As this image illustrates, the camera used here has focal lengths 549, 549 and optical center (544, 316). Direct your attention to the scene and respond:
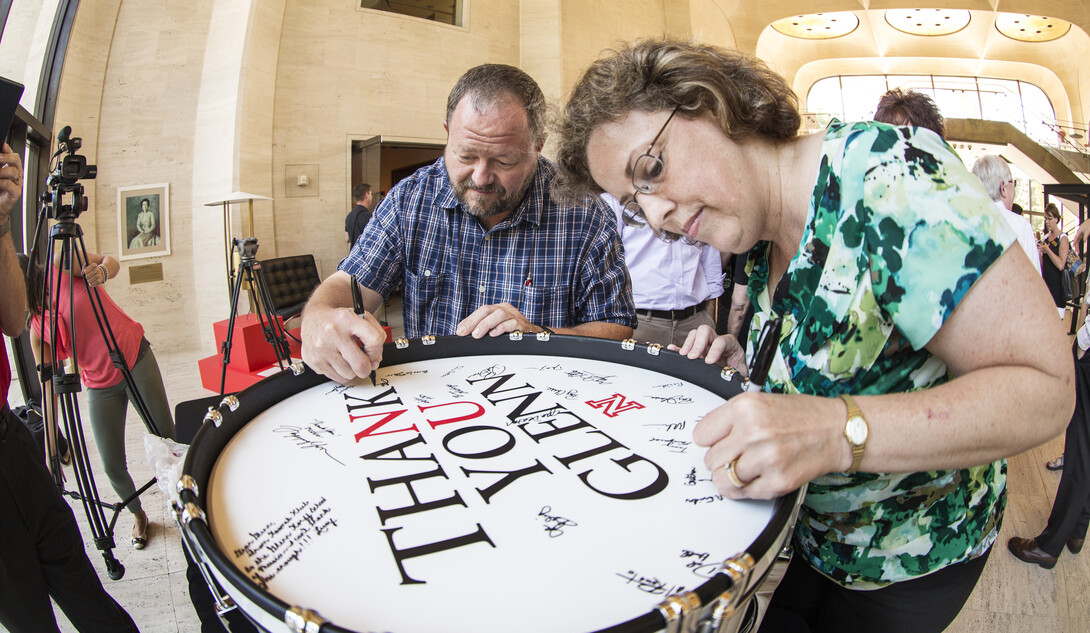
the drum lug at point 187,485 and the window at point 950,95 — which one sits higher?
the window at point 950,95

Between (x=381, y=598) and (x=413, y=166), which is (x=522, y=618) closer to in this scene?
(x=381, y=598)

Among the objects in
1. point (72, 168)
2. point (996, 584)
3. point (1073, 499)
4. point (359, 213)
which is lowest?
point (996, 584)

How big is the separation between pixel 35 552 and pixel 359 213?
525 centimetres

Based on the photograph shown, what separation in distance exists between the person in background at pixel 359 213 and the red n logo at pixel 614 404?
5677 mm

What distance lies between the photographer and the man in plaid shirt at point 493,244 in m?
1.53

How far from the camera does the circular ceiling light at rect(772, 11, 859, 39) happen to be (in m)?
15.1

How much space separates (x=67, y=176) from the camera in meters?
1.70

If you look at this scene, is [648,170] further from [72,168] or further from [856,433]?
[72,168]

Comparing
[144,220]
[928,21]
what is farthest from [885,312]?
[928,21]

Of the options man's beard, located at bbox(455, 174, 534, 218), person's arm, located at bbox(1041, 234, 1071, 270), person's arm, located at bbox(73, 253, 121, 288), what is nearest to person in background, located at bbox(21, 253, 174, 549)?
person's arm, located at bbox(73, 253, 121, 288)

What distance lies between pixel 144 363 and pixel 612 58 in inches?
118
